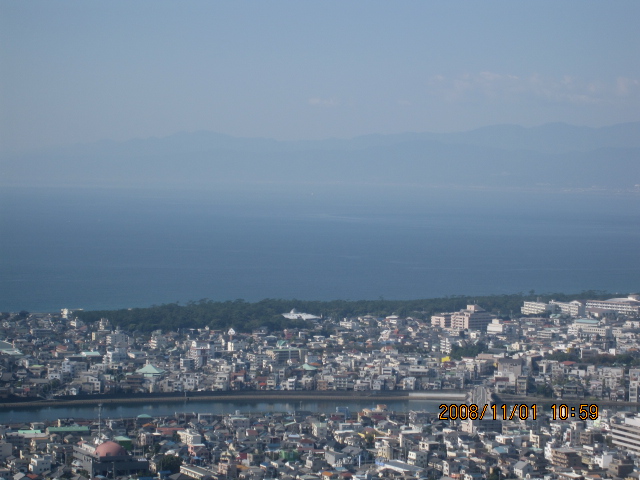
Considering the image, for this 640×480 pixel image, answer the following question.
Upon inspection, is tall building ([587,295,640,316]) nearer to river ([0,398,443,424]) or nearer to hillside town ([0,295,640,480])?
hillside town ([0,295,640,480])

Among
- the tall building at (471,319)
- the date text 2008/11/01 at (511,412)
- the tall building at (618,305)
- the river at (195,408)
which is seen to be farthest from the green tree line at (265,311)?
the date text 2008/11/01 at (511,412)

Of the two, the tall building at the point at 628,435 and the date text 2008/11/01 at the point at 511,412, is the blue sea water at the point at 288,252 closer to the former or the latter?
the date text 2008/11/01 at the point at 511,412

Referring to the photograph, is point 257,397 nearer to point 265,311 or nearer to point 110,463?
point 110,463

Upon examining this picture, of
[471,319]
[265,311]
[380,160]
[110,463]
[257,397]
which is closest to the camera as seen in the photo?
[110,463]

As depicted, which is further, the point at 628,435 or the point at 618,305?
the point at 618,305

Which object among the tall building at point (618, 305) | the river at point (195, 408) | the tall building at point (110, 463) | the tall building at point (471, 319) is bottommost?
the river at point (195, 408)

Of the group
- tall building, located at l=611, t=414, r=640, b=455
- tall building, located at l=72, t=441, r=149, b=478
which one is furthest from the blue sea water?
tall building, located at l=611, t=414, r=640, b=455

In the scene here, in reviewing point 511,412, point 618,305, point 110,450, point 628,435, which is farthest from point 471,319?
point 110,450
